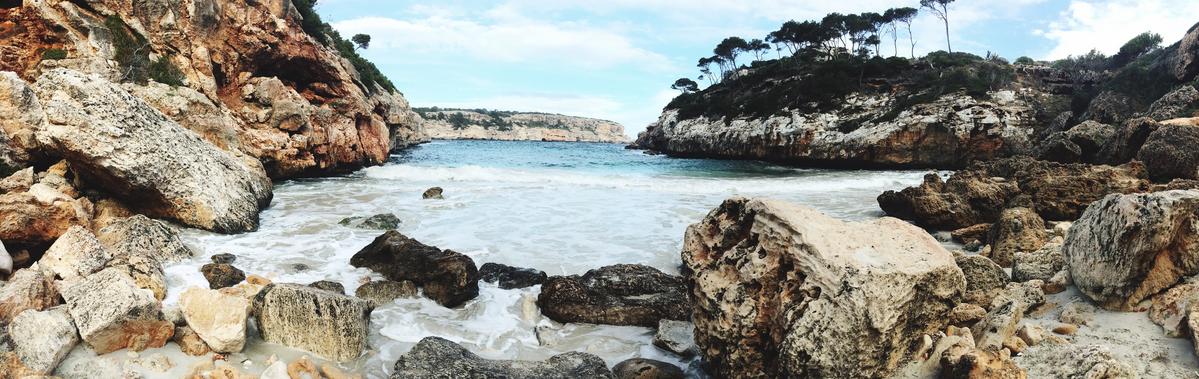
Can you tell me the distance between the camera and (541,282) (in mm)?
6301

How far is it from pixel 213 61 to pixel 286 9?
4410 mm

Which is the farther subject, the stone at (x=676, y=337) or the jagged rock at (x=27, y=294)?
the stone at (x=676, y=337)

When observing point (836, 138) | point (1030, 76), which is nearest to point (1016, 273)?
point (836, 138)

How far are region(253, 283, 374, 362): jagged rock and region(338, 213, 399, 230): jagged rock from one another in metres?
5.02

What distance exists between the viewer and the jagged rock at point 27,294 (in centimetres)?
363

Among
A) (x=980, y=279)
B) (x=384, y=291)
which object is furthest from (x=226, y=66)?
(x=980, y=279)

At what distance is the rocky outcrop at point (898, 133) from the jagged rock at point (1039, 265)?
25180 mm

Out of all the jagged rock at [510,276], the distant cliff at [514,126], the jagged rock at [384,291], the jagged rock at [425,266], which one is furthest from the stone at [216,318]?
the distant cliff at [514,126]

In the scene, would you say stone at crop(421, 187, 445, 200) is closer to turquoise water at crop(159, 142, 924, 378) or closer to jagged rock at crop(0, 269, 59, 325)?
turquoise water at crop(159, 142, 924, 378)

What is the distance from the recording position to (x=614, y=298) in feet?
18.1

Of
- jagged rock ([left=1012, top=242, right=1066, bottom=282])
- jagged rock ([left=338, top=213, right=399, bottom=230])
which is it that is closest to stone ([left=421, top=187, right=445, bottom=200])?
jagged rock ([left=338, top=213, right=399, bottom=230])

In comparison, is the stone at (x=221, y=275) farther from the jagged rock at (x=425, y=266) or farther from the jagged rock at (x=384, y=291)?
the jagged rock at (x=425, y=266)

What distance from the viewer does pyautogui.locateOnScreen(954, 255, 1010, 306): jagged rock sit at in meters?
4.15

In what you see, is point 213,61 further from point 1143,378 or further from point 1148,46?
point 1148,46
